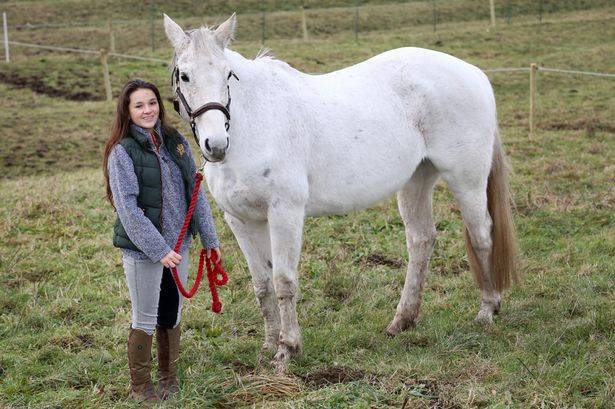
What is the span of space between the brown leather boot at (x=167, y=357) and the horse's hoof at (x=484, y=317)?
2.21 metres

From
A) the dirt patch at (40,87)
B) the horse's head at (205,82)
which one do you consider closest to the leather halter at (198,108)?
the horse's head at (205,82)

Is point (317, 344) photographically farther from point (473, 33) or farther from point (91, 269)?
point (473, 33)

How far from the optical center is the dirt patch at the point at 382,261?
6.27m

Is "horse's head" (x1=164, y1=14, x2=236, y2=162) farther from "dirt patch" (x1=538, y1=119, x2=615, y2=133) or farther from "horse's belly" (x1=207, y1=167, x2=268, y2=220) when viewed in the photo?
"dirt patch" (x1=538, y1=119, x2=615, y2=133)

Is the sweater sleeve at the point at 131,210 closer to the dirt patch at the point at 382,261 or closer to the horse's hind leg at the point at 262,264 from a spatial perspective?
the horse's hind leg at the point at 262,264

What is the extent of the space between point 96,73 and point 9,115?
4033 mm

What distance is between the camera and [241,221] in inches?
172

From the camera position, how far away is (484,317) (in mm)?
5031

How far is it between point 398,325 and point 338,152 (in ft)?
4.47

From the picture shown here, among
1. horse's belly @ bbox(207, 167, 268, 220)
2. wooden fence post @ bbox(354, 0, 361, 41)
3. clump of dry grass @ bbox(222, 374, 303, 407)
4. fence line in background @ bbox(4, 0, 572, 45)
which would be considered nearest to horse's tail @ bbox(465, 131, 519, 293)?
horse's belly @ bbox(207, 167, 268, 220)

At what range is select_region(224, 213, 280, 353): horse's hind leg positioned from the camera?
4426mm

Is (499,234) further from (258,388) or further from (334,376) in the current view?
(258,388)

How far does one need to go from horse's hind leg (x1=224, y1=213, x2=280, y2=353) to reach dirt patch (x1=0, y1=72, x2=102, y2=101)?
42.2ft

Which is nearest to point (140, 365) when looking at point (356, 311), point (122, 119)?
point (122, 119)
